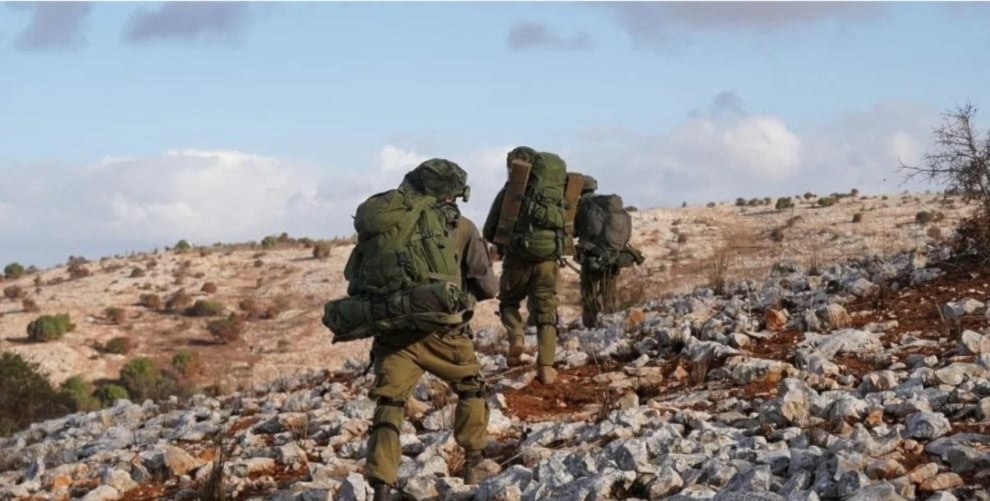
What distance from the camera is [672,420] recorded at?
8.44 metres

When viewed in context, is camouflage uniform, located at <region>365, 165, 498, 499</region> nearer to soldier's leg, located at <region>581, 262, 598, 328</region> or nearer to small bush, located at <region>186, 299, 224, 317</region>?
soldier's leg, located at <region>581, 262, 598, 328</region>

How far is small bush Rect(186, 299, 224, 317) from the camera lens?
103 ft

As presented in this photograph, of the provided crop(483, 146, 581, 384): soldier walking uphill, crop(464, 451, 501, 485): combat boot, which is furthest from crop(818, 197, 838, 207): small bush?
crop(464, 451, 501, 485): combat boot

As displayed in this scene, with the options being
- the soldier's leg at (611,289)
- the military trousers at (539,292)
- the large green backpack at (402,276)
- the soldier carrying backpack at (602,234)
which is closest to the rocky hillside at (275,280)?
the soldier's leg at (611,289)

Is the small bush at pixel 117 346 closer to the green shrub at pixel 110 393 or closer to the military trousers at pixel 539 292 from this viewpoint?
the green shrub at pixel 110 393

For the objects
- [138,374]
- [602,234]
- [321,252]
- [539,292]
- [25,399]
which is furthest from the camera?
[321,252]

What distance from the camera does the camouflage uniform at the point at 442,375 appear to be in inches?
273

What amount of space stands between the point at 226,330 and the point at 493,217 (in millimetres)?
19830

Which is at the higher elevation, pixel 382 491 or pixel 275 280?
pixel 275 280

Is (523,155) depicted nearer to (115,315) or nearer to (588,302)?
(588,302)

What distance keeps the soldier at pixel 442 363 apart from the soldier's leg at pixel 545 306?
3282mm

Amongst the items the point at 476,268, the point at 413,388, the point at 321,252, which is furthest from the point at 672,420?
the point at 321,252

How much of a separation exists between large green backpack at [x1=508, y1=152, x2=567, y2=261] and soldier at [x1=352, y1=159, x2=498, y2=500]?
3201 millimetres

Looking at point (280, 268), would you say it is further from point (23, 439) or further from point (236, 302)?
point (23, 439)
